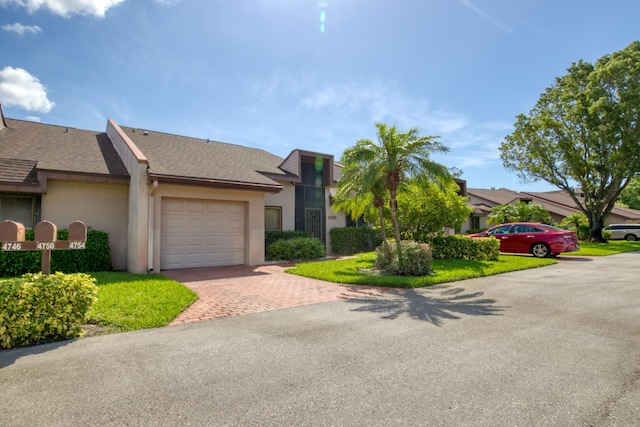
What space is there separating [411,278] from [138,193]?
28.1ft

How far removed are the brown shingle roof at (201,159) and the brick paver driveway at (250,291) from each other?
3333 millimetres

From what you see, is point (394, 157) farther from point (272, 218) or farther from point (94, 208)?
point (94, 208)

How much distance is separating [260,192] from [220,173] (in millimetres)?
1706

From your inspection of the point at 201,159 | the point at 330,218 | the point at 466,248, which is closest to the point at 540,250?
the point at 466,248

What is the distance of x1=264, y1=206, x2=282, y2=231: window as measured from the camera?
16.6 m

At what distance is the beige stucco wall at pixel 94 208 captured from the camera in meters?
11.4

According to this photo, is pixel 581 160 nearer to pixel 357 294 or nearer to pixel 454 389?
pixel 357 294

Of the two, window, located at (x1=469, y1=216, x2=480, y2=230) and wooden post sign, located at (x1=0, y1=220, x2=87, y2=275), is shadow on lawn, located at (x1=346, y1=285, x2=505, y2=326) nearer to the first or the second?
wooden post sign, located at (x1=0, y1=220, x2=87, y2=275)

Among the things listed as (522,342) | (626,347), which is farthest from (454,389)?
(626,347)

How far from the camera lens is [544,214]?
27.0 m

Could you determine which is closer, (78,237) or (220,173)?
(78,237)

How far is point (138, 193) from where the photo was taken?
10711 millimetres

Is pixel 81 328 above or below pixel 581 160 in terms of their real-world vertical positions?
below

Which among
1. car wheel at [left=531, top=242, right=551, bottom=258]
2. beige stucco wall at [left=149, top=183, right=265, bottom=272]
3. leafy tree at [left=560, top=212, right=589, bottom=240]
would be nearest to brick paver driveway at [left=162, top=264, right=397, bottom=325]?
beige stucco wall at [left=149, top=183, right=265, bottom=272]
